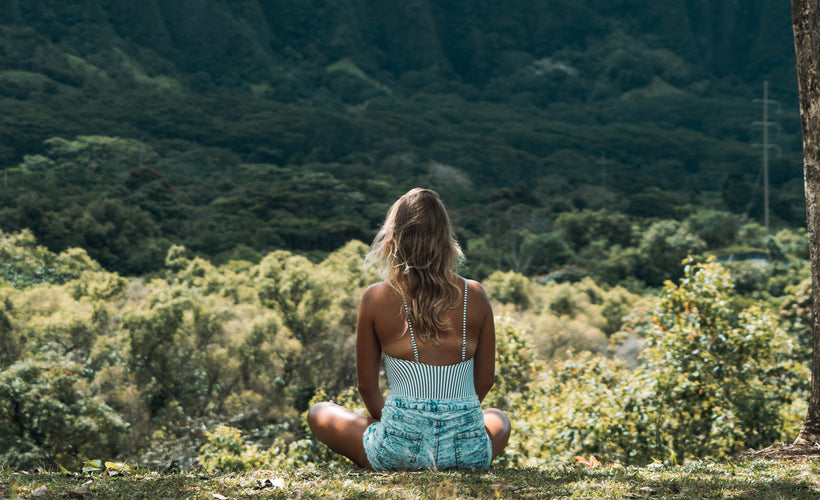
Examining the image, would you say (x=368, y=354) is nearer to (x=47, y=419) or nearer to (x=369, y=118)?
(x=47, y=419)

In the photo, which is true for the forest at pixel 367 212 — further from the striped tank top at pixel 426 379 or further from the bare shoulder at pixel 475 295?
the bare shoulder at pixel 475 295

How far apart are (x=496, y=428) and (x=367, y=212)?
55403 millimetres

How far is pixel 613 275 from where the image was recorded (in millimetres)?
43062

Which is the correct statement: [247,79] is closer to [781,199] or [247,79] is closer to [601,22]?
[601,22]

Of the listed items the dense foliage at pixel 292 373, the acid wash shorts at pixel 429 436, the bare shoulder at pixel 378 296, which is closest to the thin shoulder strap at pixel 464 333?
the acid wash shorts at pixel 429 436

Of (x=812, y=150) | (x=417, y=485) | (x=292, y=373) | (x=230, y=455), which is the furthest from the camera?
(x=292, y=373)

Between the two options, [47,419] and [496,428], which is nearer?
[496,428]

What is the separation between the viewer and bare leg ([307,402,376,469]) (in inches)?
133

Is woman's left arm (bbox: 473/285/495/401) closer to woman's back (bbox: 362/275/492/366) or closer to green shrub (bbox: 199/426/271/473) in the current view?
woman's back (bbox: 362/275/492/366)

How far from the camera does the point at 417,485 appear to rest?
2959mm

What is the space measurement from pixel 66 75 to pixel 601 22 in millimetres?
80175

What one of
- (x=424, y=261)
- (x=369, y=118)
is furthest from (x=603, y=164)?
(x=424, y=261)

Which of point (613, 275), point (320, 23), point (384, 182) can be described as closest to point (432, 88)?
point (320, 23)

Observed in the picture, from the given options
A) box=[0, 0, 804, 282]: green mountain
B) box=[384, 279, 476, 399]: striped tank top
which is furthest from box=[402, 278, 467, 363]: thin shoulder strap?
box=[0, 0, 804, 282]: green mountain
